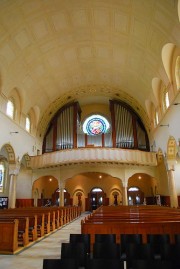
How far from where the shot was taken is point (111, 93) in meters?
23.2

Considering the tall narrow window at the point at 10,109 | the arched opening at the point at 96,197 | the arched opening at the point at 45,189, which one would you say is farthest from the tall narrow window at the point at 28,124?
the arched opening at the point at 96,197

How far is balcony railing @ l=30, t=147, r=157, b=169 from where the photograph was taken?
18422 millimetres

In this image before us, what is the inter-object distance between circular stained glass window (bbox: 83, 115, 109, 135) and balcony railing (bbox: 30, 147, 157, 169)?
6158mm

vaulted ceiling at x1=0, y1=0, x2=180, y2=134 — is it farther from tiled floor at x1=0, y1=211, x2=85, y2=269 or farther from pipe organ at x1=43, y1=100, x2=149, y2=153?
tiled floor at x1=0, y1=211, x2=85, y2=269

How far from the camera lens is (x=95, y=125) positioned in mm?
25453

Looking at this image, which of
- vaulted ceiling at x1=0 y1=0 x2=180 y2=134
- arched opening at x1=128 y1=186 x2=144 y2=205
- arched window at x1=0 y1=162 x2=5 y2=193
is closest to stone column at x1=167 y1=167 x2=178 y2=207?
vaulted ceiling at x1=0 y1=0 x2=180 y2=134

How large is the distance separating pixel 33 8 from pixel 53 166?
12.6 m

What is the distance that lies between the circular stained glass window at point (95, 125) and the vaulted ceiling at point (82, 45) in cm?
462

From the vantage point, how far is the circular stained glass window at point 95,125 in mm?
24969

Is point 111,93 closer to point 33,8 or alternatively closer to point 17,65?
point 17,65

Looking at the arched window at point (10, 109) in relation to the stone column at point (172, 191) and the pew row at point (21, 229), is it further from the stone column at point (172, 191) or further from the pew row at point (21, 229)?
the stone column at point (172, 191)

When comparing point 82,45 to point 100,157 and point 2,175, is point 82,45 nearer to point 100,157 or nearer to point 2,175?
point 100,157

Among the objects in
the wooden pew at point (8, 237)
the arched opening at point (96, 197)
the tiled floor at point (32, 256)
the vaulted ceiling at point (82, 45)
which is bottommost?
the tiled floor at point (32, 256)

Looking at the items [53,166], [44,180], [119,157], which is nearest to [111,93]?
[119,157]
